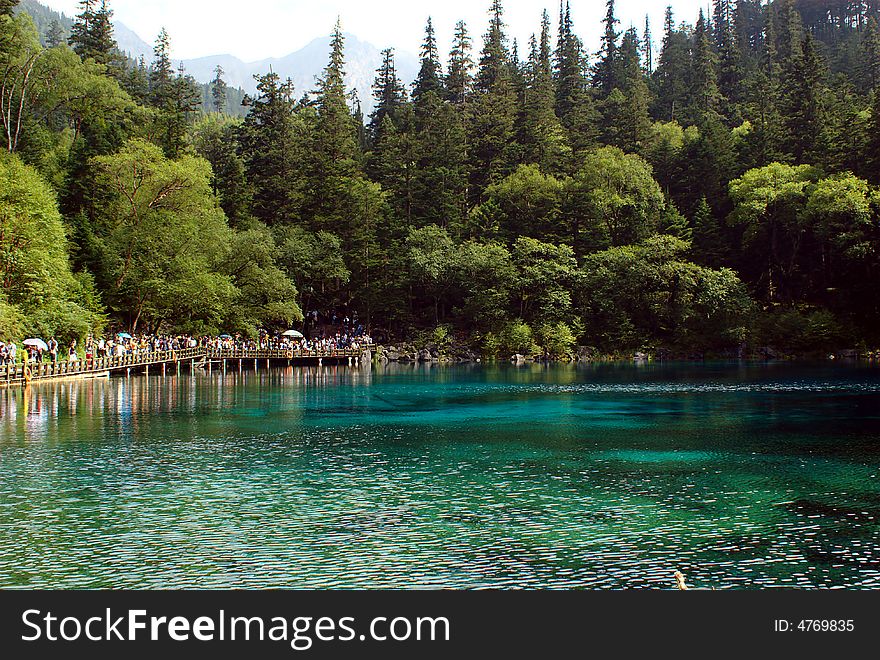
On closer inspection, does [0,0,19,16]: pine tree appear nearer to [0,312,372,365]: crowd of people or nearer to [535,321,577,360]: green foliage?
[0,312,372,365]: crowd of people

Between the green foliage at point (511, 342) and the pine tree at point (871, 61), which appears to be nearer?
the green foliage at point (511, 342)

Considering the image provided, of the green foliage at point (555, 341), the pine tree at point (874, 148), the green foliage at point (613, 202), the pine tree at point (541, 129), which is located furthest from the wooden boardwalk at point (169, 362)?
the pine tree at point (874, 148)

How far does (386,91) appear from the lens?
119188 mm

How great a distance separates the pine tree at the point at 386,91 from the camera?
382 ft

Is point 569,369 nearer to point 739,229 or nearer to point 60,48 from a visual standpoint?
point 739,229

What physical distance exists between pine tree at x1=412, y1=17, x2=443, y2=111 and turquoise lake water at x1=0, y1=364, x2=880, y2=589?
80503 millimetres

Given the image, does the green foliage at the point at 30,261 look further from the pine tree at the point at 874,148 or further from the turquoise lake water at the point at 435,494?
the pine tree at the point at 874,148

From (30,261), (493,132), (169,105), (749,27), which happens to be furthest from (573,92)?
(30,261)

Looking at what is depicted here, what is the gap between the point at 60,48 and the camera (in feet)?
243

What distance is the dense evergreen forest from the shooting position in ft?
210

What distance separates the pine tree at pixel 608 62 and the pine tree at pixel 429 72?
22.7 meters

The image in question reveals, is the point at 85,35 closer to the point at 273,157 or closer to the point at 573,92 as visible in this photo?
the point at 273,157

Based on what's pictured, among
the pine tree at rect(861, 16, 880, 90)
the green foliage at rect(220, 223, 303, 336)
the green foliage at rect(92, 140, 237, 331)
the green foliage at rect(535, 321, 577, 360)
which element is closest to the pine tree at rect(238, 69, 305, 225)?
the green foliage at rect(220, 223, 303, 336)
